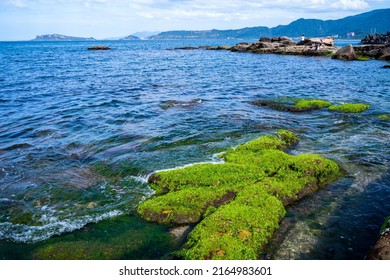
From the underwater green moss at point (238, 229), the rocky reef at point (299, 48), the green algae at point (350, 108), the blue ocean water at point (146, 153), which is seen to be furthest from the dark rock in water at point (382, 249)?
the rocky reef at point (299, 48)

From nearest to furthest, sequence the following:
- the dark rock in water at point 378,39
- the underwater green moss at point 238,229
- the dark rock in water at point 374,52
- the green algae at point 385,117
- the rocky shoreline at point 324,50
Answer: the underwater green moss at point 238,229, the green algae at point 385,117, the dark rock in water at point 374,52, the rocky shoreline at point 324,50, the dark rock in water at point 378,39

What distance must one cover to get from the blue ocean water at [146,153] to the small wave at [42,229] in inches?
1.6

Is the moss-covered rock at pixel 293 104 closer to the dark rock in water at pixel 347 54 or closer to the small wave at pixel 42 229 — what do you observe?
the small wave at pixel 42 229

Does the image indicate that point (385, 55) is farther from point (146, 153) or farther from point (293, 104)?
point (146, 153)

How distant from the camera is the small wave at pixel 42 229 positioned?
11.3 m

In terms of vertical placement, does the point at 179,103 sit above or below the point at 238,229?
above

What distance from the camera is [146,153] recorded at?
18.8 m

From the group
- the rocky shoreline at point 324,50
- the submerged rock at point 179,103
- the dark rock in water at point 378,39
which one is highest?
the dark rock in water at point 378,39

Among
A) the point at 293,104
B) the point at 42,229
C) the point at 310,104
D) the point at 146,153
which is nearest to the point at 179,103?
the point at 293,104

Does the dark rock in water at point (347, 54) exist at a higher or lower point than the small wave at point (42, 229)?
higher

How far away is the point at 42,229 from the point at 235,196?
7.83m

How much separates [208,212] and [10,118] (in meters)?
24.0

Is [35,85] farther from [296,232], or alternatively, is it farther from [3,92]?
[296,232]

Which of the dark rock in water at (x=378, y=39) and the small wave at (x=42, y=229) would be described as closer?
the small wave at (x=42, y=229)
